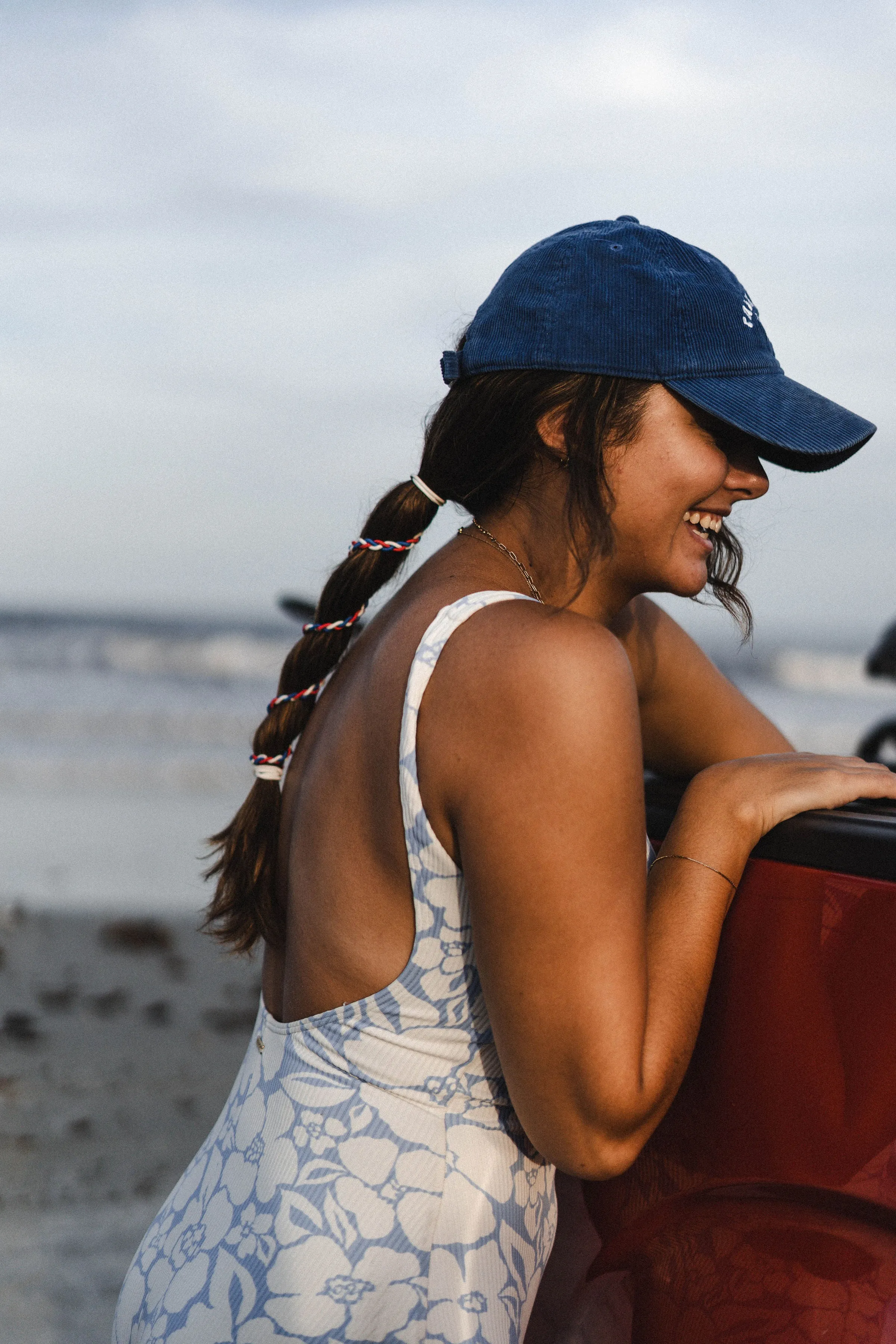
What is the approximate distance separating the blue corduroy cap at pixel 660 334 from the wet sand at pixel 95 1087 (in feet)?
8.25

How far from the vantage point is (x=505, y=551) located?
1.47 metres

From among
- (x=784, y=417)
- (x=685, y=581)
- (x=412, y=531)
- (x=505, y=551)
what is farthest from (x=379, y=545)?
(x=784, y=417)

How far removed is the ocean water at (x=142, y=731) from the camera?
6734mm

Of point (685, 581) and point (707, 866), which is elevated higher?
point (685, 581)

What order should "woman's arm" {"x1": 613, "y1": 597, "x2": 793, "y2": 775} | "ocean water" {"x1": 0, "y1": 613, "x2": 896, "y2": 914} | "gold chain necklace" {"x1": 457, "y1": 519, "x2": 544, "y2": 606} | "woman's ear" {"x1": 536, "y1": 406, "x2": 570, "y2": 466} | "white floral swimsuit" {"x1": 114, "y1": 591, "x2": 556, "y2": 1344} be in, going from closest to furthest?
"white floral swimsuit" {"x1": 114, "y1": 591, "x2": 556, "y2": 1344} < "woman's ear" {"x1": 536, "y1": 406, "x2": 570, "y2": 466} < "gold chain necklace" {"x1": 457, "y1": 519, "x2": 544, "y2": 606} < "woman's arm" {"x1": 613, "y1": 597, "x2": 793, "y2": 775} < "ocean water" {"x1": 0, "y1": 613, "x2": 896, "y2": 914}

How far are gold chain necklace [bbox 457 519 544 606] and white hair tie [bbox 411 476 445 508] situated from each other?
0.16 feet

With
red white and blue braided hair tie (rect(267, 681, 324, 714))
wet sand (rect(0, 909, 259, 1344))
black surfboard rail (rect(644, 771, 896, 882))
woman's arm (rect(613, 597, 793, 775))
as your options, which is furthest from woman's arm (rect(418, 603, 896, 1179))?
wet sand (rect(0, 909, 259, 1344))

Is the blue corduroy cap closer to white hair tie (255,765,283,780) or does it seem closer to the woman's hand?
the woman's hand

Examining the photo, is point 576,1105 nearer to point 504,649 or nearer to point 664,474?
point 504,649

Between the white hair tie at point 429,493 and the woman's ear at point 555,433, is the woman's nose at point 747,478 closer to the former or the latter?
the woman's ear at point 555,433

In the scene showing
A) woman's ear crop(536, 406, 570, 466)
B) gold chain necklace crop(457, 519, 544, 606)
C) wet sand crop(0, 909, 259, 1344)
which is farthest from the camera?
wet sand crop(0, 909, 259, 1344)

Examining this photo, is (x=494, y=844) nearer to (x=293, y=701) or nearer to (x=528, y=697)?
(x=528, y=697)

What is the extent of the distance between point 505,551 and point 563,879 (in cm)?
50

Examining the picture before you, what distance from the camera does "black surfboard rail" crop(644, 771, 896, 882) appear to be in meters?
1.12
